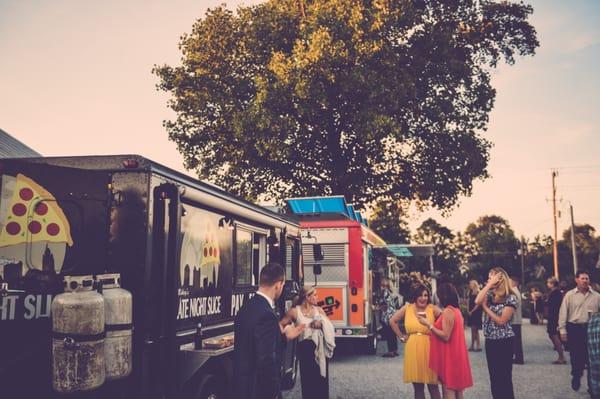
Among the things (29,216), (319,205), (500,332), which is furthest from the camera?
(319,205)

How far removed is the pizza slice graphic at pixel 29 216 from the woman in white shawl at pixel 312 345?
2979 millimetres

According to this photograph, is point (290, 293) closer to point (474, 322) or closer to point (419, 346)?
point (419, 346)

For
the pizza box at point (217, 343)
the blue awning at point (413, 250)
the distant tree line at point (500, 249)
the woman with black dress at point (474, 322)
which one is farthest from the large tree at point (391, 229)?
the pizza box at point (217, 343)

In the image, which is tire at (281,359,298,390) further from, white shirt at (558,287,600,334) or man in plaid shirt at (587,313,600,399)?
man in plaid shirt at (587,313,600,399)

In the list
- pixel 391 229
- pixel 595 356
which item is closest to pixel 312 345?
pixel 595 356

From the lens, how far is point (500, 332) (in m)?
6.52

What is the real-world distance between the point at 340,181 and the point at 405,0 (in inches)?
257

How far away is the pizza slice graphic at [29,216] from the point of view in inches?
177

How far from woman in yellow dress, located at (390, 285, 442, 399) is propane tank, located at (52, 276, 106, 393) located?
3665 mm

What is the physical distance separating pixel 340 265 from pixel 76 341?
956cm

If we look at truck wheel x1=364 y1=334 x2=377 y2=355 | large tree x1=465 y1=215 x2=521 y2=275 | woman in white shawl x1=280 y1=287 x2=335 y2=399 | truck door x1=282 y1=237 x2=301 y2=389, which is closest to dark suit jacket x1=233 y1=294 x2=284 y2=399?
woman in white shawl x1=280 y1=287 x2=335 y2=399

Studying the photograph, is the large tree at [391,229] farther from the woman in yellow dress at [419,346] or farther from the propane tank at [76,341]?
the propane tank at [76,341]

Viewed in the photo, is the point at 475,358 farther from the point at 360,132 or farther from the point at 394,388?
the point at 360,132

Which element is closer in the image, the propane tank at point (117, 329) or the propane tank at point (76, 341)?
the propane tank at point (76, 341)
